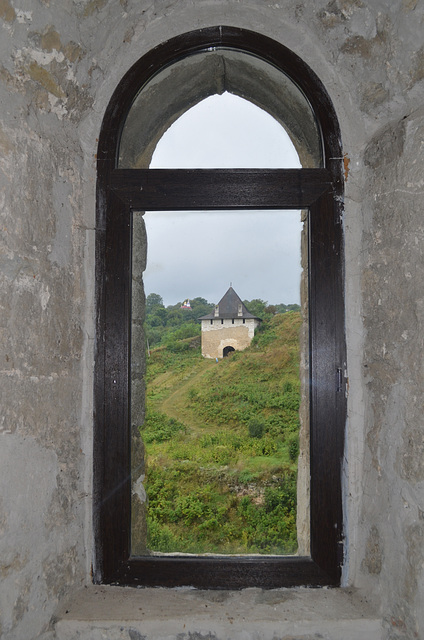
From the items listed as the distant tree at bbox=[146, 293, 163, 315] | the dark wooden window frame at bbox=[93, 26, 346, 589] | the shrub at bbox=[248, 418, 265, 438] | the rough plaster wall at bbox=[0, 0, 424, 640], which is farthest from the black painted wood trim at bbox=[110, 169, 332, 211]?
the shrub at bbox=[248, 418, 265, 438]

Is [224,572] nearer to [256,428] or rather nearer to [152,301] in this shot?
[256,428]

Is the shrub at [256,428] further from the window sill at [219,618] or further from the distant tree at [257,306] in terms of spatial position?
the window sill at [219,618]

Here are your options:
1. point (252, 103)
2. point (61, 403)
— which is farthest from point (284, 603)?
point (252, 103)

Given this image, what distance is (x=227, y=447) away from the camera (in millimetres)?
1701

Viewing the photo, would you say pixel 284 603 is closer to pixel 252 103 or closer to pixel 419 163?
pixel 419 163

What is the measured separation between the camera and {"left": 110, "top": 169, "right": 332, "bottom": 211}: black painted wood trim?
1687 millimetres

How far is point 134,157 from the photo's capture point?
178 centimetres

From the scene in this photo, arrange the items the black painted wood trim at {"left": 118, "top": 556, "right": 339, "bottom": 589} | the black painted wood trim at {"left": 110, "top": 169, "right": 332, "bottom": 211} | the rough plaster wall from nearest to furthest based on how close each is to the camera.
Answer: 1. the rough plaster wall
2. the black painted wood trim at {"left": 118, "top": 556, "right": 339, "bottom": 589}
3. the black painted wood trim at {"left": 110, "top": 169, "right": 332, "bottom": 211}

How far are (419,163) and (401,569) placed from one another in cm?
119

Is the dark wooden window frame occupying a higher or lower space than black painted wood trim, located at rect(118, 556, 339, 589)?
higher

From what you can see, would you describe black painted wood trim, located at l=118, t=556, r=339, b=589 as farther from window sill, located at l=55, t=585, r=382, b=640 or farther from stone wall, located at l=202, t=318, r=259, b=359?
stone wall, located at l=202, t=318, r=259, b=359

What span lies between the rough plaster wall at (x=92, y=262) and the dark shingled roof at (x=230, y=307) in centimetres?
39

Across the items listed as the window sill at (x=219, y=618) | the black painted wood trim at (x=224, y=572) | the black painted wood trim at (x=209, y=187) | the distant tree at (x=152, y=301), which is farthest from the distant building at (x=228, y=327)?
the window sill at (x=219, y=618)

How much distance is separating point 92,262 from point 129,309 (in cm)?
22
